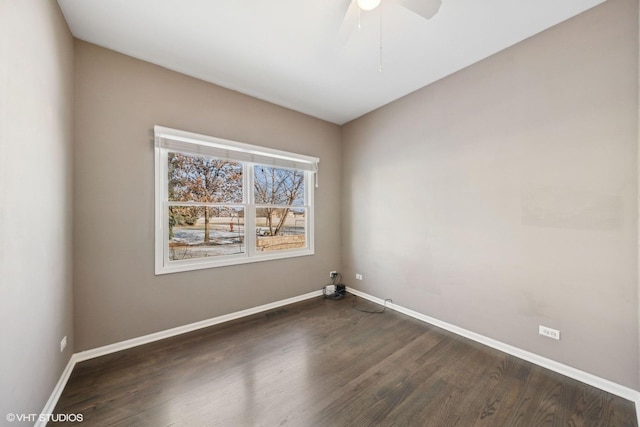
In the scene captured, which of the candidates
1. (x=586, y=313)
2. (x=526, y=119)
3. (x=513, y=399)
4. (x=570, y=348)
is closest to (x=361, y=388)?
(x=513, y=399)

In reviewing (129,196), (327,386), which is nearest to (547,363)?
(327,386)

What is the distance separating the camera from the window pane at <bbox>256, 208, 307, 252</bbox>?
3.29 m

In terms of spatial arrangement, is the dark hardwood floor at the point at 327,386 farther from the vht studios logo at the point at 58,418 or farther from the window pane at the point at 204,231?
the window pane at the point at 204,231

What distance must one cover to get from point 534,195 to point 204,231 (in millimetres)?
3385

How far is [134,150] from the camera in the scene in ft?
7.62

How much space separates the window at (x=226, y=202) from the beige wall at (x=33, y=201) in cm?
71

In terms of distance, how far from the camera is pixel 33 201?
1.39 m

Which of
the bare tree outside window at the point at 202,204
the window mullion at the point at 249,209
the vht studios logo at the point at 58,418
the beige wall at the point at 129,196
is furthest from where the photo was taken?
the window mullion at the point at 249,209

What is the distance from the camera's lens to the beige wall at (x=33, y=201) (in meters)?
Answer: 1.13

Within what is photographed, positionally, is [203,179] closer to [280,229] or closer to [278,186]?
[278,186]

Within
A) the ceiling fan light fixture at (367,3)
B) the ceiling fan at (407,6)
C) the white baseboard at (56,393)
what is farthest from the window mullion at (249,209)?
the ceiling fan light fixture at (367,3)

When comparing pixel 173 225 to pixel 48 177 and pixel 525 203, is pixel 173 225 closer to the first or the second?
pixel 48 177

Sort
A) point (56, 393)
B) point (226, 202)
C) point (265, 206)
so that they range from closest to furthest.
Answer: point (56, 393) < point (226, 202) < point (265, 206)

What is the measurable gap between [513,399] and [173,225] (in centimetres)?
338
